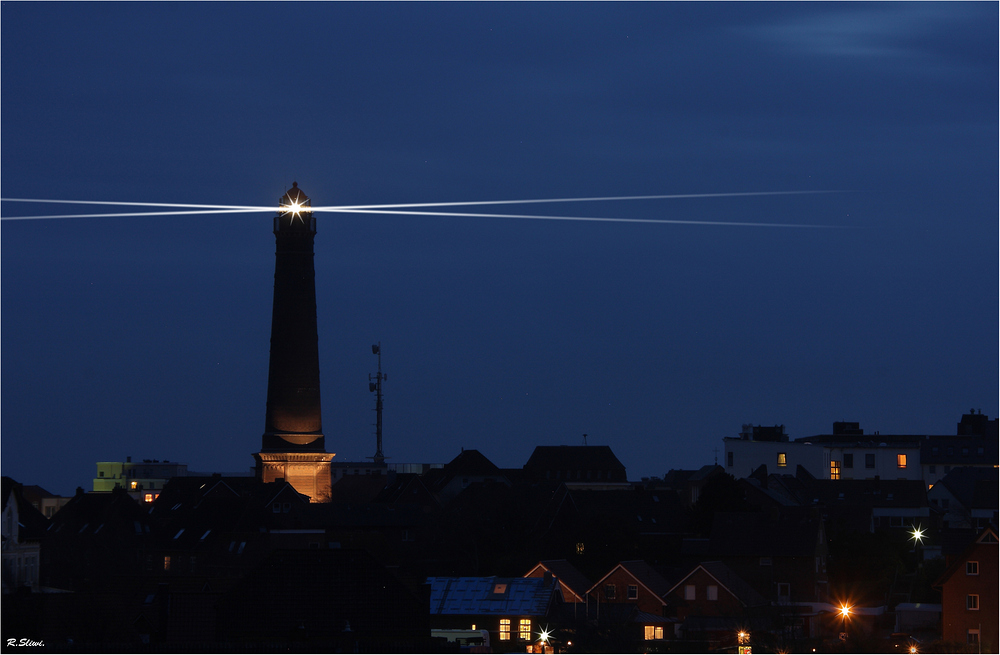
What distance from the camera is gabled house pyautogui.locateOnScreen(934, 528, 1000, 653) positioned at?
50781 mm

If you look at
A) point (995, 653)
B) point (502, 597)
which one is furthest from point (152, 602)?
point (995, 653)

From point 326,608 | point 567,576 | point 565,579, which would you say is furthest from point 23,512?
point 567,576

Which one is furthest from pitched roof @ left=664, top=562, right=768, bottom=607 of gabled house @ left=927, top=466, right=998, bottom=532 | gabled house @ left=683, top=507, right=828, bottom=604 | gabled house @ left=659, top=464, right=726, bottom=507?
gabled house @ left=927, top=466, right=998, bottom=532

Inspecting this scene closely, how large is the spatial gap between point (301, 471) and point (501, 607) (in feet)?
164

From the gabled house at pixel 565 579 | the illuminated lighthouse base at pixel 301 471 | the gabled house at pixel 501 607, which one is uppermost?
the illuminated lighthouse base at pixel 301 471

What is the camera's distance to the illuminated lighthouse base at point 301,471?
10338 cm

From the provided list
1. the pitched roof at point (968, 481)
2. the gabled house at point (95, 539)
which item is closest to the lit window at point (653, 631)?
the gabled house at point (95, 539)

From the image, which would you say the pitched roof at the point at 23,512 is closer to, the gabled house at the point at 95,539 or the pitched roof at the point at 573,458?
the gabled house at the point at 95,539

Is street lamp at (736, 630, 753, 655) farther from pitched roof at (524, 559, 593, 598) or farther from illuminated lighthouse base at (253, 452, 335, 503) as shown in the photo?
illuminated lighthouse base at (253, 452, 335, 503)

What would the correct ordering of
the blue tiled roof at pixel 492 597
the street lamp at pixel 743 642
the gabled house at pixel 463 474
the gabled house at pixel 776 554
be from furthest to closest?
the gabled house at pixel 463 474 → the gabled house at pixel 776 554 → the blue tiled roof at pixel 492 597 → the street lamp at pixel 743 642

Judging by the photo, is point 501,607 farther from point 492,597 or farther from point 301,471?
point 301,471

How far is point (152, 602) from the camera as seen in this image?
40.4 metres

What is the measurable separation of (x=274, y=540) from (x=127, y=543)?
11965 millimetres

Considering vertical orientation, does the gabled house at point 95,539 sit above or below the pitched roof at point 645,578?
above
